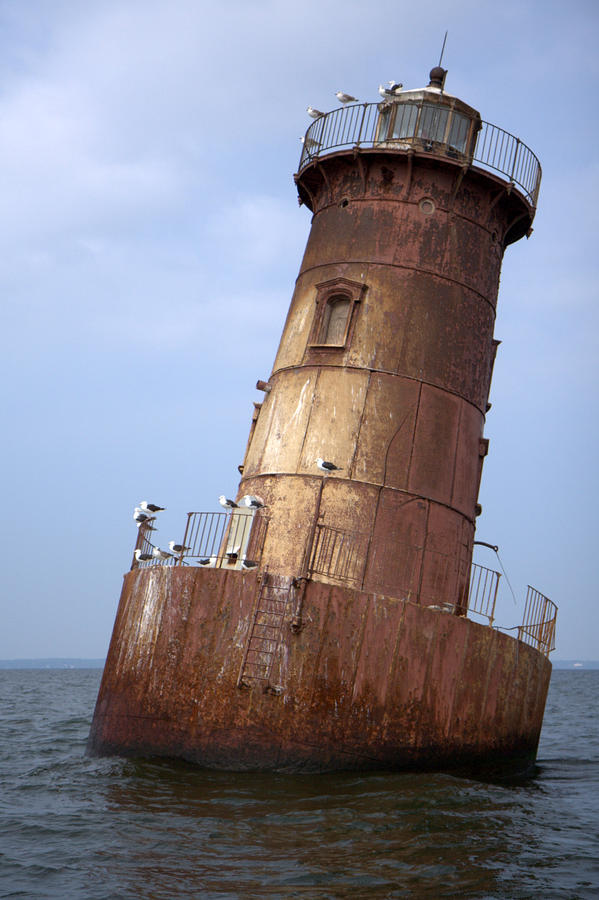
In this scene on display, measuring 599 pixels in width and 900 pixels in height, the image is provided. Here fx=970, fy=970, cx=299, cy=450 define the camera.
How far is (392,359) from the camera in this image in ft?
56.5

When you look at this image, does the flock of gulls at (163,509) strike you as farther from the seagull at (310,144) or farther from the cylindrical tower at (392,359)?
the seagull at (310,144)

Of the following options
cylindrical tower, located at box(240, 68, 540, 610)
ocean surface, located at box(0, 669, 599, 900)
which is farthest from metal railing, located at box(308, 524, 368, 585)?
ocean surface, located at box(0, 669, 599, 900)

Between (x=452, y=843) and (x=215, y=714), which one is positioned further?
(x=215, y=714)

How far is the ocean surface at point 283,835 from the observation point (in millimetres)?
9188

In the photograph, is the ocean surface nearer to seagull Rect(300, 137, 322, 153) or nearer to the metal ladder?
the metal ladder

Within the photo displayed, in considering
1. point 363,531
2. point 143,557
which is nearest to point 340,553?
point 363,531

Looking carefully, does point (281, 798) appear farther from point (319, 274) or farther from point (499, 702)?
point (319, 274)

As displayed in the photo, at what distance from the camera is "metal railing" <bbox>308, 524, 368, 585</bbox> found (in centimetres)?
1573

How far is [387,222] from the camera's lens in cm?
1812


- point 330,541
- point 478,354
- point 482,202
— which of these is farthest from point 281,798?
point 482,202

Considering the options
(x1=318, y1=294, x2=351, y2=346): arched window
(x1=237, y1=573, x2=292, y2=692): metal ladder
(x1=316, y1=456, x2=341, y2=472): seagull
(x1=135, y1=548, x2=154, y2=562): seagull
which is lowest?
(x1=237, y1=573, x2=292, y2=692): metal ladder

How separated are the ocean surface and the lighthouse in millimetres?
829

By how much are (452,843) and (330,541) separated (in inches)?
239

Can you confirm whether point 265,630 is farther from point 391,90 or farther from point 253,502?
point 391,90
